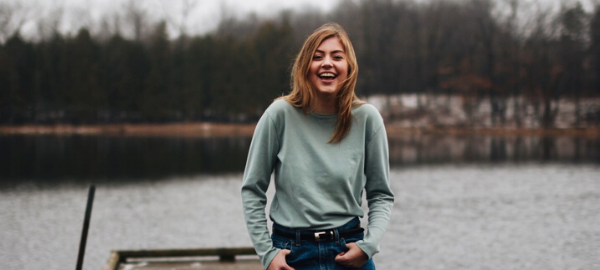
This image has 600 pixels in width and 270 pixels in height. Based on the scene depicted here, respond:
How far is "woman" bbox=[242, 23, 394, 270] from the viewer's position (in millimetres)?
2318

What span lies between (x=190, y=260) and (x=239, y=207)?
13.0 m

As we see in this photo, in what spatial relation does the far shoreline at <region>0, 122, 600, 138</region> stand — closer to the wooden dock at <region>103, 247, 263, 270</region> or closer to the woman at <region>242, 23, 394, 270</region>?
the wooden dock at <region>103, 247, 263, 270</region>

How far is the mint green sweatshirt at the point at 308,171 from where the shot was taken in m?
2.32

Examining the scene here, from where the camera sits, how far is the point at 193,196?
1046 inches

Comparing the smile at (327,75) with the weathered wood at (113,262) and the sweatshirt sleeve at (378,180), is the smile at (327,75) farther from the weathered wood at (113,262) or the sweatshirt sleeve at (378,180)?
the weathered wood at (113,262)

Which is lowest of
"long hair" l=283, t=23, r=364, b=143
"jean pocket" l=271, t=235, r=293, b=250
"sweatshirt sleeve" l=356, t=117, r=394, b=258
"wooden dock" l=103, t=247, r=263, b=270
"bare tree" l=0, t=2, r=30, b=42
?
"wooden dock" l=103, t=247, r=263, b=270

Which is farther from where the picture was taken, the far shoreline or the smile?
the far shoreline

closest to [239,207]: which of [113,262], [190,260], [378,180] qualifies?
[190,260]

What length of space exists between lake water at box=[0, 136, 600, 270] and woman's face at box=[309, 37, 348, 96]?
13.8 meters

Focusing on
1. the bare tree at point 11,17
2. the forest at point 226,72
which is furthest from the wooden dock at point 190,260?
the bare tree at point 11,17

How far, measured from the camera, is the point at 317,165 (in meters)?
2.34

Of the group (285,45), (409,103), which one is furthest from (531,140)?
(285,45)

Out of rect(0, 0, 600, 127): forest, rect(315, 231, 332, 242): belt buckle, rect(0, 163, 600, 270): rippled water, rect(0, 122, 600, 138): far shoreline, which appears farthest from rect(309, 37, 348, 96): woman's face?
rect(0, 0, 600, 127): forest

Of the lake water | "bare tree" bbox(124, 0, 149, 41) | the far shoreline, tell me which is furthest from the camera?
"bare tree" bbox(124, 0, 149, 41)
